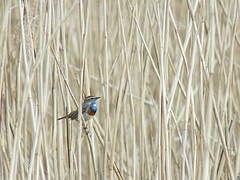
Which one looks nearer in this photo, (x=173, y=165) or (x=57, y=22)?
(x=57, y=22)

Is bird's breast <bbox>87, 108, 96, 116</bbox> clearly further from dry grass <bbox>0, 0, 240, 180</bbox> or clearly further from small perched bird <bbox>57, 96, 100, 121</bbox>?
dry grass <bbox>0, 0, 240, 180</bbox>

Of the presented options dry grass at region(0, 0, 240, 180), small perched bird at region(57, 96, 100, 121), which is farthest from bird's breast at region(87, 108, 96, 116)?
dry grass at region(0, 0, 240, 180)

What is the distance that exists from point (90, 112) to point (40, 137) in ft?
2.06

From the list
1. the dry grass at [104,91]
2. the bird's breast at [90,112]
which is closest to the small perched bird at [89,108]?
the bird's breast at [90,112]

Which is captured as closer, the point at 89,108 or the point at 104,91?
the point at 104,91

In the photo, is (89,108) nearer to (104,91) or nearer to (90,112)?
(90,112)

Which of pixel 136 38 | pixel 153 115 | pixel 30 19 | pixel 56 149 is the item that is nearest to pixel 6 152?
pixel 56 149

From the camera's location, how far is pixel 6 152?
8.05ft

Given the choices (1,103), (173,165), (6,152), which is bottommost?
(173,165)

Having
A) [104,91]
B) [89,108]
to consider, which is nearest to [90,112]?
[89,108]

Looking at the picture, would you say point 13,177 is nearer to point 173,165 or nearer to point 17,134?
point 17,134

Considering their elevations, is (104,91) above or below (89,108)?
above

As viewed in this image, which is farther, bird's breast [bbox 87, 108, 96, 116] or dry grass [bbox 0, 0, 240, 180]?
bird's breast [bbox 87, 108, 96, 116]

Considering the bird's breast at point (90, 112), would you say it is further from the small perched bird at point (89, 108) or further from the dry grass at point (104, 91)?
the dry grass at point (104, 91)
